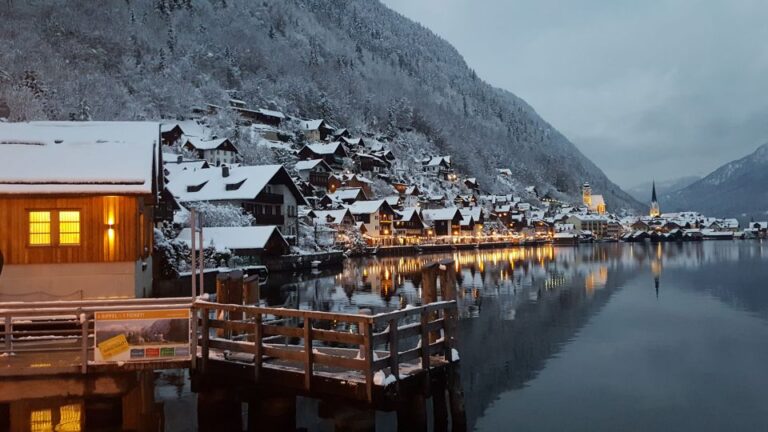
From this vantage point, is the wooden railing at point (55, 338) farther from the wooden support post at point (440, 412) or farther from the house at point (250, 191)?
the house at point (250, 191)

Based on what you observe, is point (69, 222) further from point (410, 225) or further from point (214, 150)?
point (410, 225)

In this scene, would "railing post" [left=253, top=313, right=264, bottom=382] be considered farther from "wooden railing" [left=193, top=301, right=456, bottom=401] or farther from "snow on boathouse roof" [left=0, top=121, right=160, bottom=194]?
"snow on boathouse roof" [left=0, top=121, right=160, bottom=194]

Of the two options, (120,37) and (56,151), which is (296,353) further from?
(120,37)

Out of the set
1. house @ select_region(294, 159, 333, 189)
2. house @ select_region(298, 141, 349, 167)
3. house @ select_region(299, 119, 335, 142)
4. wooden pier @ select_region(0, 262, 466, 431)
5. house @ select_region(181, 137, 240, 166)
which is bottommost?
wooden pier @ select_region(0, 262, 466, 431)

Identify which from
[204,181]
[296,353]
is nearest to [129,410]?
[296,353]

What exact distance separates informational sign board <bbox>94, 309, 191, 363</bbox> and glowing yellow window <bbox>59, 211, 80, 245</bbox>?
29.0ft

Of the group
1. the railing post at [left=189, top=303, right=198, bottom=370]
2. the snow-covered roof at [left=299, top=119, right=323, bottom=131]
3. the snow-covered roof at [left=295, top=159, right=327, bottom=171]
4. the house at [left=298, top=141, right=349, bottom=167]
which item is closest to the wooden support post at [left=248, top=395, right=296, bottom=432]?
the railing post at [left=189, top=303, right=198, bottom=370]

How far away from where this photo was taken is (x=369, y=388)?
1309 cm

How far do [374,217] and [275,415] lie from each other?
11192 centimetres

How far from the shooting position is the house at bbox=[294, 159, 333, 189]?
448 ft

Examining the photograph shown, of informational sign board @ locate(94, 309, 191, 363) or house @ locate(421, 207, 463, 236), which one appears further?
house @ locate(421, 207, 463, 236)

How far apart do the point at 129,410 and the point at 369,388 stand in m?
5.91

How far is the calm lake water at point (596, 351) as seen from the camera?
19.0 m

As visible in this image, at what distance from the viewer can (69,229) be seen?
2175 cm
